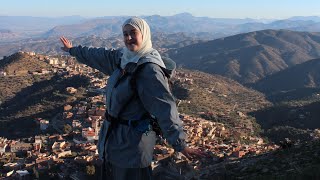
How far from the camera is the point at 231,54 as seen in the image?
90250 mm

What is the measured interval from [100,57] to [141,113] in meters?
0.67

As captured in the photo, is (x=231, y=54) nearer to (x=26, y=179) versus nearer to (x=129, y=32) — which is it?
(x=26, y=179)

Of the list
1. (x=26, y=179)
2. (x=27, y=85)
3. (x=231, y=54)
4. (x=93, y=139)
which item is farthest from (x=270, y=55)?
(x=26, y=179)

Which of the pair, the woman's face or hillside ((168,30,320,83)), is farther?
hillside ((168,30,320,83))

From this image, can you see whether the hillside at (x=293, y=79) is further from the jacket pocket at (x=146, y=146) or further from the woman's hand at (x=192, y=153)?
the woman's hand at (x=192, y=153)

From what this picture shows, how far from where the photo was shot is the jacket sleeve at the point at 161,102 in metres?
2.40

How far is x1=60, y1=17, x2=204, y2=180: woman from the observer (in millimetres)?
2494

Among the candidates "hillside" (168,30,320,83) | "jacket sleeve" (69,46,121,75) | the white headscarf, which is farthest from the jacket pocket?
"hillside" (168,30,320,83)

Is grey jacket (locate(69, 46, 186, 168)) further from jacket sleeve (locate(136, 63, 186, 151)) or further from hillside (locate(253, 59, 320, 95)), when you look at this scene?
hillside (locate(253, 59, 320, 95))

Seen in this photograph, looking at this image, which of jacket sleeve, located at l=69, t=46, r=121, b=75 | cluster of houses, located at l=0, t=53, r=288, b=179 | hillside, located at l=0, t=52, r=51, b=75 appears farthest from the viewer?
hillside, located at l=0, t=52, r=51, b=75

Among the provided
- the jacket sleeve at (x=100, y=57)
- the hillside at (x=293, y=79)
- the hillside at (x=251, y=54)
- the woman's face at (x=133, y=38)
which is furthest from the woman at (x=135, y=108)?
the hillside at (x=251, y=54)

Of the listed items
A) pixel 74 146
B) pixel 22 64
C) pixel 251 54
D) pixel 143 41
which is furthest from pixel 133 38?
pixel 251 54

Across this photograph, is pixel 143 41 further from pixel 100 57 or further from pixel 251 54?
pixel 251 54

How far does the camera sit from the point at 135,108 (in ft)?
8.82
